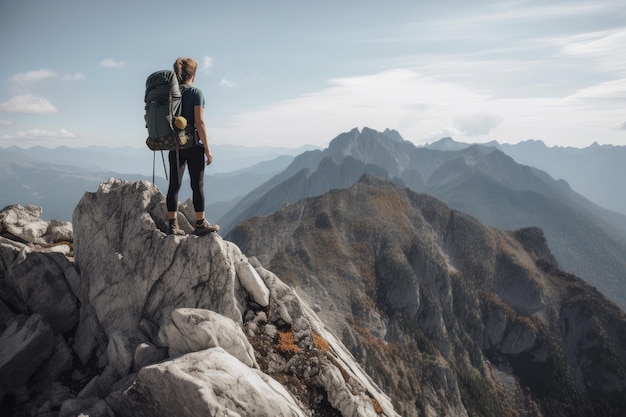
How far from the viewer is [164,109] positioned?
13523 mm

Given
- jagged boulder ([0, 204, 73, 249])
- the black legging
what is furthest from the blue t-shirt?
jagged boulder ([0, 204, 73, 249])

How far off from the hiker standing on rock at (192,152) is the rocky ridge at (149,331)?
180cm

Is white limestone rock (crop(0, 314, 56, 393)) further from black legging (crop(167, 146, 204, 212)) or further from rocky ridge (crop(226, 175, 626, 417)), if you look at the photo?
rocky ridge (crop(226, 175, 626, 417))

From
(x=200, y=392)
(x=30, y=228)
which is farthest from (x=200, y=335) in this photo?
(x=30, y=228)

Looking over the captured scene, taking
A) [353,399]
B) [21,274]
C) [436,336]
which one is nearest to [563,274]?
[436,336]

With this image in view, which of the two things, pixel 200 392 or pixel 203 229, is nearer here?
pixel 200 392

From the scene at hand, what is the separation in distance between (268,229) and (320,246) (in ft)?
83.7

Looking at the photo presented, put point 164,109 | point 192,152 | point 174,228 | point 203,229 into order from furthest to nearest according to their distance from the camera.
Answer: point 174,228 < point 203,229 < point 192,152 < point 164,109

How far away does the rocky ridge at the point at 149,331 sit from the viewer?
1095cm

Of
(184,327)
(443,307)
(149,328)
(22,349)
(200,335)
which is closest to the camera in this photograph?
(200,335)

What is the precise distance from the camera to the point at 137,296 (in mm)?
15250

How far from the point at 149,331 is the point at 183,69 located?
35.4ft

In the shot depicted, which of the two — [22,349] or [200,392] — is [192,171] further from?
[22,349]

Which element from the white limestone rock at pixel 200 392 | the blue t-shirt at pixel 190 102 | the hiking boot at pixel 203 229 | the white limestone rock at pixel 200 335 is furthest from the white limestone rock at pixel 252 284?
the blue t-shirt at pixel 190 102
